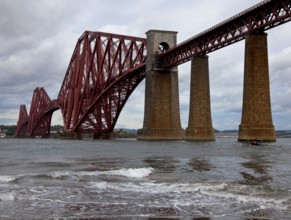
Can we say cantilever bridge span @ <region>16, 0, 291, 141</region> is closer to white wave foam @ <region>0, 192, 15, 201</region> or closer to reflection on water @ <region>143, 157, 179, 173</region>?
reflection on water @ <region>143, 157, 179, 173</region>

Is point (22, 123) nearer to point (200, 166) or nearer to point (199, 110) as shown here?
point (199, 110)

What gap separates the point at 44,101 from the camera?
477ft

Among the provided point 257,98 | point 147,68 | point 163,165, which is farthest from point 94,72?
point 163,165

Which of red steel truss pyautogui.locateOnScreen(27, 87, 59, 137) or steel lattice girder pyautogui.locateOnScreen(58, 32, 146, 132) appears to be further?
red steel truss pyautogui.locateOnScreen(27, 87, 59, 137)

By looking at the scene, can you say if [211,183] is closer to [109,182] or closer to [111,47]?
[109,182]

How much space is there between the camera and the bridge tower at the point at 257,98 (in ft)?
158

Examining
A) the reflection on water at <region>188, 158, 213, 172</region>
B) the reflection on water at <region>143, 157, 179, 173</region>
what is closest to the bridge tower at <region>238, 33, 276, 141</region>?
the reflection on water at <region>143, 157, 179, 173</region>

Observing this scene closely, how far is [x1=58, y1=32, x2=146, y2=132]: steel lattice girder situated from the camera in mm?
87250

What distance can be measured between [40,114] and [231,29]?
327 feet

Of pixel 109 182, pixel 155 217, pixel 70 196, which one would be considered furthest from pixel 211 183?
pixel 155 217

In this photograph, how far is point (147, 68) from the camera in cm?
7725

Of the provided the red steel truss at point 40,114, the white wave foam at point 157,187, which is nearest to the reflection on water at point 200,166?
the white wave foam at point 157,187

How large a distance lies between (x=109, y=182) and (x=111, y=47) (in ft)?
260

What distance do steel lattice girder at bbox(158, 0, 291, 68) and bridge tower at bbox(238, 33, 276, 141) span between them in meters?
3.44
